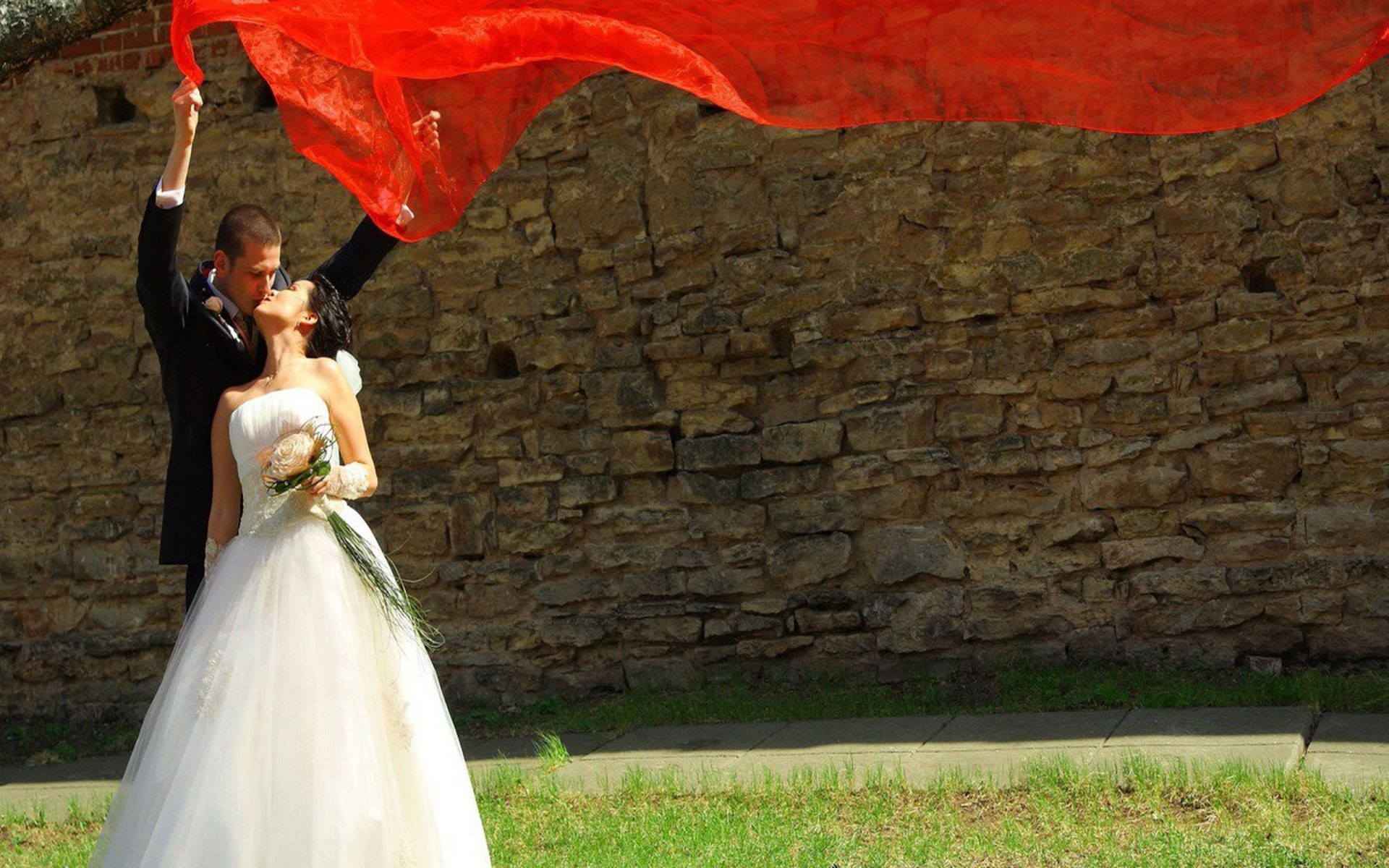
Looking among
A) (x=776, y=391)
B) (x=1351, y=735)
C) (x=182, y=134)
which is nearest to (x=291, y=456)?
(x=182, y=134)

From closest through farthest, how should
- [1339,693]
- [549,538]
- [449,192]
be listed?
[449,192]
[1339,693]
[549,538]

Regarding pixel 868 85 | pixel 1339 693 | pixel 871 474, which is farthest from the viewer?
pixel 871 474

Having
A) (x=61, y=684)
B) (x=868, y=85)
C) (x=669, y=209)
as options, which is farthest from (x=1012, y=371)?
(x=61, y=684)

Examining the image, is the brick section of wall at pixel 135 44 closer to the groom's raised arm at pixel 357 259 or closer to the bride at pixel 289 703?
the groom's raised arm at pixel 357 259

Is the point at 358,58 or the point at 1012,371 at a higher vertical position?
the point at 358,58

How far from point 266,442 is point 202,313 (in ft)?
1.65

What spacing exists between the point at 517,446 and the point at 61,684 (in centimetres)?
267

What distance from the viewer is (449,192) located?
133 inches

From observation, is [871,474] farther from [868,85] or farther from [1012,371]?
[868,85]

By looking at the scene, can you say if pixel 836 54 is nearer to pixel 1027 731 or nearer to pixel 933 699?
pixel 1027 731

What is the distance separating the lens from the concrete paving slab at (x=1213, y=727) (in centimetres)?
450

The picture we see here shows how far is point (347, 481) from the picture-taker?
10.7 ft

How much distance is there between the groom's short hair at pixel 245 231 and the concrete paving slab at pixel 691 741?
100 inches

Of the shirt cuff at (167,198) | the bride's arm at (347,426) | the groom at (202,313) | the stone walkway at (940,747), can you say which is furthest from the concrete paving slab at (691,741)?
the shirt cuff at (167,198)
